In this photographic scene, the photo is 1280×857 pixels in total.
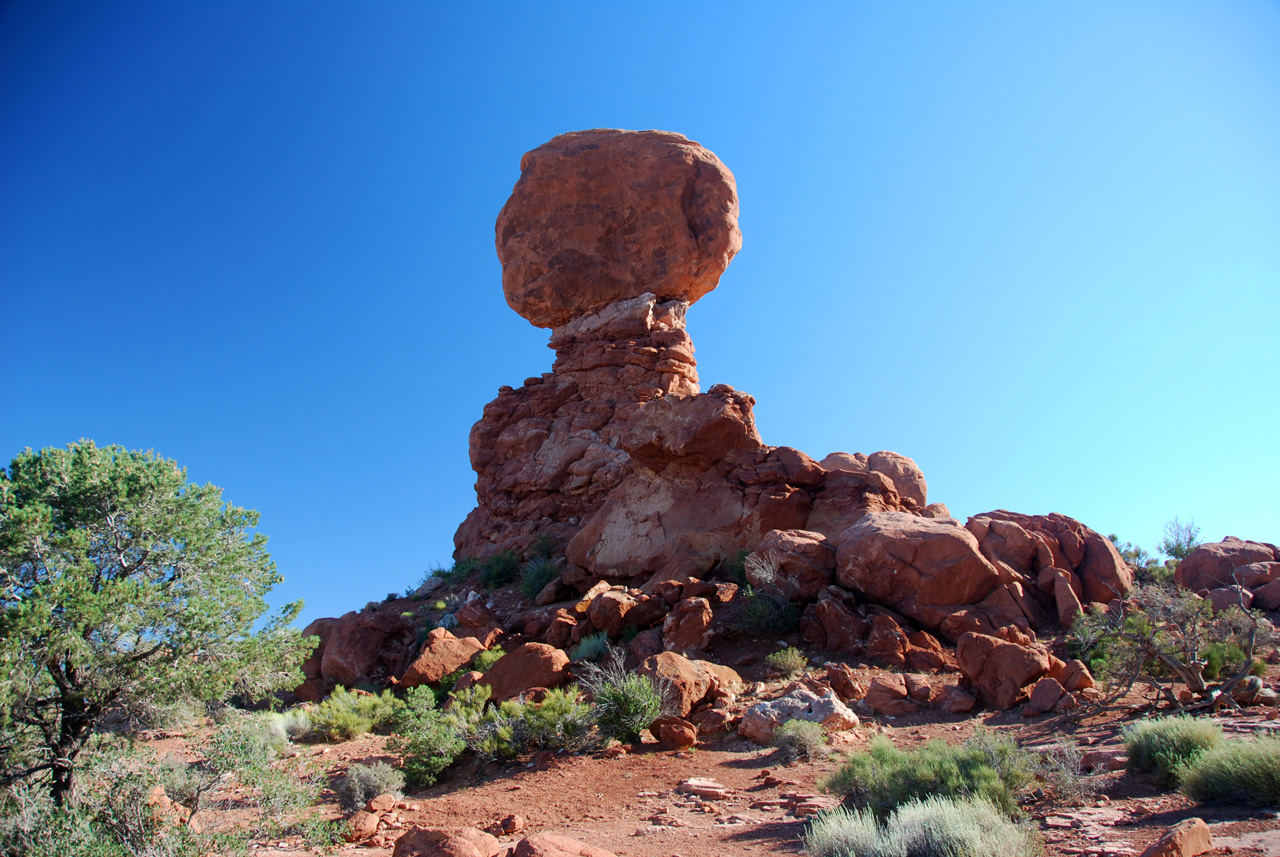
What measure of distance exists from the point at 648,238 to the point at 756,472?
10006mm

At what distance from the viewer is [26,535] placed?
6.47 m

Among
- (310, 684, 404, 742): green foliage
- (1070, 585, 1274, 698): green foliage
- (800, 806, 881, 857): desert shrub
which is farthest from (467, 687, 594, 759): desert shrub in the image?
(1070, 585, 1274, 698): green foliage

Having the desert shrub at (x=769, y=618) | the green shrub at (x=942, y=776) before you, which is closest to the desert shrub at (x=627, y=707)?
the green shrub at (x=942, y=776)

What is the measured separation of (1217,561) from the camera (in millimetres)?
12891

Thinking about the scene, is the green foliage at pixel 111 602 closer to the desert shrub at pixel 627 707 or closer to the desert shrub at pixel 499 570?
the desert shrub at pixel 627 707

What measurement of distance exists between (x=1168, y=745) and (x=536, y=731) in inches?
254

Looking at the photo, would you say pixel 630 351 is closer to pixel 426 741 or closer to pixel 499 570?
pixel 499 570

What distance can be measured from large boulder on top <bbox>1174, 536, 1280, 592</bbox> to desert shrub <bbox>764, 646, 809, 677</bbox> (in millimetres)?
7238

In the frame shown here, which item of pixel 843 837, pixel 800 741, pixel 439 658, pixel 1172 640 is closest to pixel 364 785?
pixel 439 658

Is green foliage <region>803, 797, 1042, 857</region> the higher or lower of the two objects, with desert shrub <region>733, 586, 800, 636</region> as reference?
lower

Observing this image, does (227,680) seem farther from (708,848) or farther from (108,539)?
(708,848)

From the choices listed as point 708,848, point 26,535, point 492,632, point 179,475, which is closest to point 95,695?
A: point 26,535

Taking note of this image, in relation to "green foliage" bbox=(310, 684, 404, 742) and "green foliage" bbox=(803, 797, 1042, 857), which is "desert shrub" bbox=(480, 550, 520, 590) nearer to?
"green foliage" bbox=(310, 684, 404, 742)

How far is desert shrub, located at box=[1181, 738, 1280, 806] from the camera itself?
201 inches
